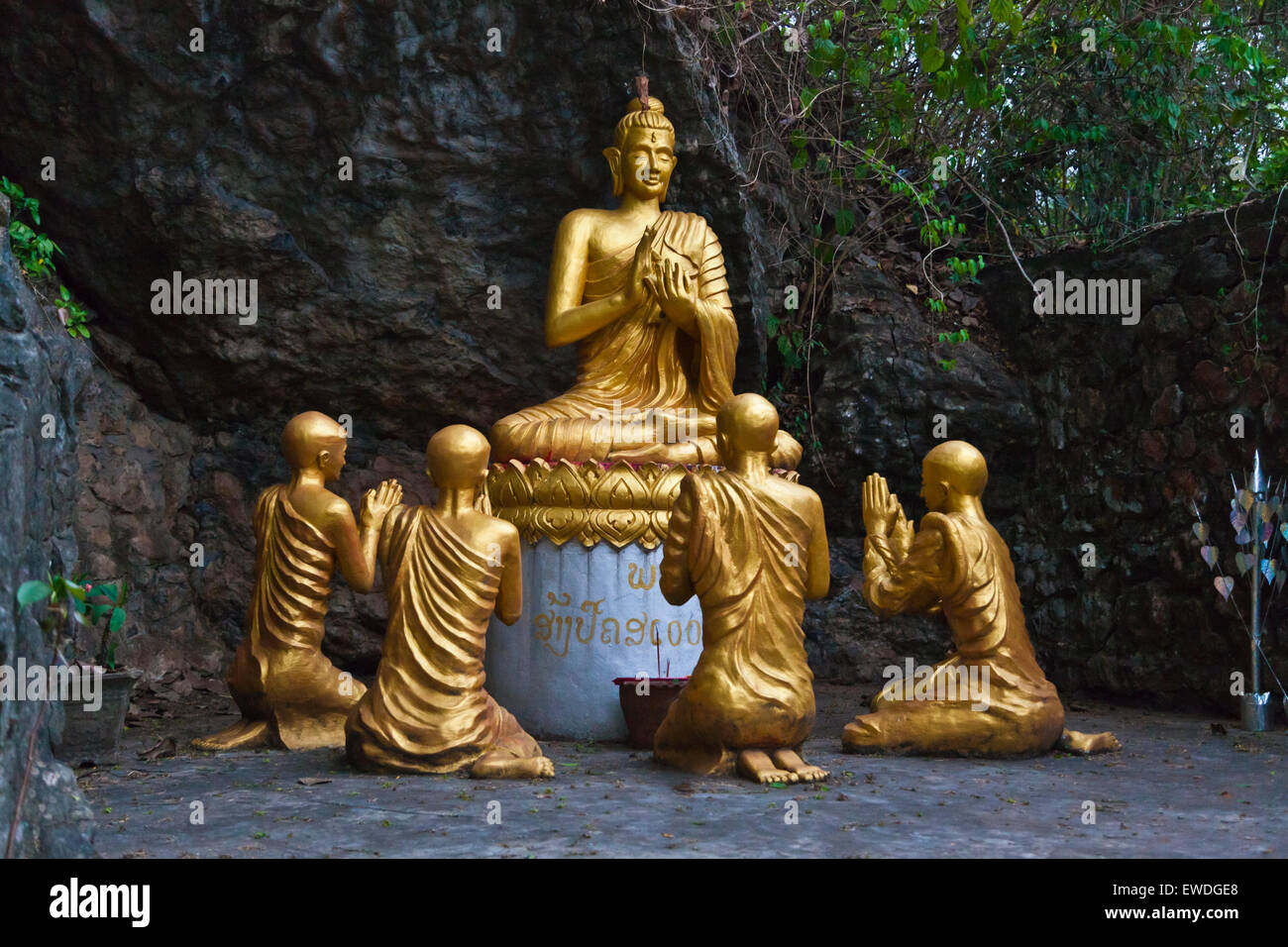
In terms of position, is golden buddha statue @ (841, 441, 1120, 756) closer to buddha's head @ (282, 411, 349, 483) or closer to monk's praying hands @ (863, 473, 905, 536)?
monk's praying hands @ (863, 473, 905, 536)

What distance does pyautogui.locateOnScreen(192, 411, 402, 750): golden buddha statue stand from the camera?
5727mm

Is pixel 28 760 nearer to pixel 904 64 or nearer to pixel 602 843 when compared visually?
pixel 602 843

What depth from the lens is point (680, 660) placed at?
6281 mm

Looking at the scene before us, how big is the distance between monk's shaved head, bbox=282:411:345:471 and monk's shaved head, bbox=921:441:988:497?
256 cm

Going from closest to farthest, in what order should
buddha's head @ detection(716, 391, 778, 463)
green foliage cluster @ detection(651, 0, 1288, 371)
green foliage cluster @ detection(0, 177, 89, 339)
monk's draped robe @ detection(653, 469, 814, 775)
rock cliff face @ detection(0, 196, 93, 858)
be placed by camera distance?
rock cliff face @ detection(0, 196, 93, 858)
monk's draped robe @ detection(653, 469, 814, 775)
buddha's head @ detection(716, 391, 778, 463)
green foliage cluster @ detection(0, 177, 89, 339)
green foliage cluster @ detection(651, 0, 1288, 371)

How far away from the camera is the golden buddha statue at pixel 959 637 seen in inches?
219

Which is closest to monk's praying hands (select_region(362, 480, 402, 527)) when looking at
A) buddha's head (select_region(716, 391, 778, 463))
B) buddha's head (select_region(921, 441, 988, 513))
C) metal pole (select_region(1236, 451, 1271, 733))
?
buddha's head (select_region(716, 391, 778, 463))

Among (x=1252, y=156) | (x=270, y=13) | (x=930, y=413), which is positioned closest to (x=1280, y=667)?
(x=930, y=413)

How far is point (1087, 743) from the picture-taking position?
5.68m

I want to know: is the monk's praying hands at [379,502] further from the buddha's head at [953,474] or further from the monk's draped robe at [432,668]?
the buddha's head at [953,474]

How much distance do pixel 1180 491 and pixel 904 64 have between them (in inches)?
142

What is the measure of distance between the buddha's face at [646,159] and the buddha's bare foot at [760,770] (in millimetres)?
3417

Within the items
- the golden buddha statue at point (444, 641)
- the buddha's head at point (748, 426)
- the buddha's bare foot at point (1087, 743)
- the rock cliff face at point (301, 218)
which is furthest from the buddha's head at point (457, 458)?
the rock cliff face at point (301, 218)

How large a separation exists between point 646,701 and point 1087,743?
1843 millimetres
